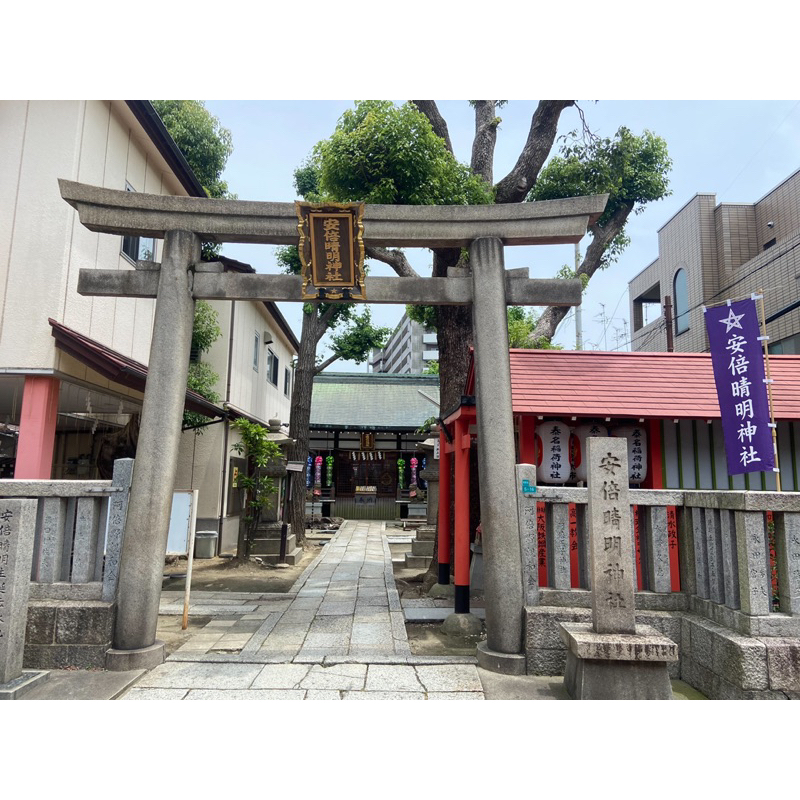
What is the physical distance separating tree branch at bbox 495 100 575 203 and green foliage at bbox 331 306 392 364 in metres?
8.71

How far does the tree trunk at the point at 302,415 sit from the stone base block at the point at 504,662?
35.2 feet

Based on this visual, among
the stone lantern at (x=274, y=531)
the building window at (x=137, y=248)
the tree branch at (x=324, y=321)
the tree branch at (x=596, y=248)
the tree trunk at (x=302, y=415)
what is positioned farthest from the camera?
the tree branch at (x=324, y=321)

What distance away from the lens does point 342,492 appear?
1035 inches

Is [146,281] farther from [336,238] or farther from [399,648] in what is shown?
[399,648]

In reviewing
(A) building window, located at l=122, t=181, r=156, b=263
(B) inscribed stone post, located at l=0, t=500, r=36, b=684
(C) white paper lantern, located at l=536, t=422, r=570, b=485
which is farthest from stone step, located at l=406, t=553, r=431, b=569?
(B) inscribed stone post, located at l=0, t=500, r=36, b=684

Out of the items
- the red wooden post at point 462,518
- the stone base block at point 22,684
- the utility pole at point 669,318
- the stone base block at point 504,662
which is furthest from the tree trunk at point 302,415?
the utility pole at point 669,318

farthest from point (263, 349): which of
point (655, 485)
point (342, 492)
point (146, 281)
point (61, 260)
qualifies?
point (655, 485)

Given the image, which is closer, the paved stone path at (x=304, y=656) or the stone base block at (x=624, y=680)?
the stone base block at (x=624, y=680)

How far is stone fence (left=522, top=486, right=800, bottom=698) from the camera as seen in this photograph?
15.9 feet

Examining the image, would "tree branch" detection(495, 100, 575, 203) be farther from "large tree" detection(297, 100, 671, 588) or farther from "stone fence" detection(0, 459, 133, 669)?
"stone fence" detection(0, 459, 133, 669)

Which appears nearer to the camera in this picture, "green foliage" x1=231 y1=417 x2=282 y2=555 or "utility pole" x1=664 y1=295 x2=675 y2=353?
"green foliage" x1=231 y1=417 x2=282 y2=555

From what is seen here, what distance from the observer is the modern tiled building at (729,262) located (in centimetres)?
1625

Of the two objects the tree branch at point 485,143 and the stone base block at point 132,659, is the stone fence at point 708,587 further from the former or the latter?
the tree branch at point 485,143

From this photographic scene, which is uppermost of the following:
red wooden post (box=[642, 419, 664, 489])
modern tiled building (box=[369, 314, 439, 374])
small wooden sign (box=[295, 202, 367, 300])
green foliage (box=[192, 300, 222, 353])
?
modern tiled building (box=[369, 314, 439, 374])
